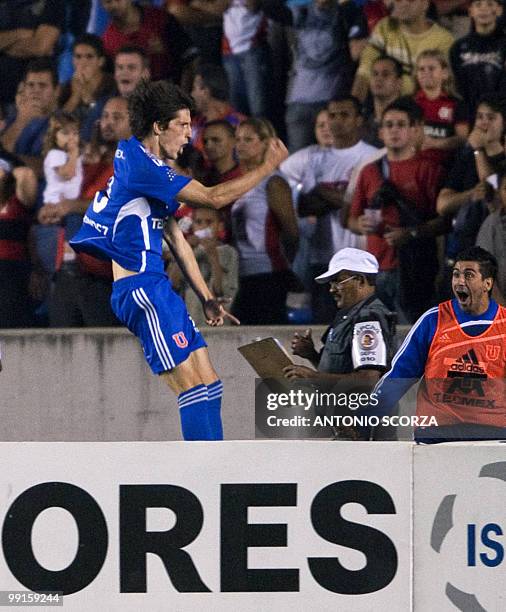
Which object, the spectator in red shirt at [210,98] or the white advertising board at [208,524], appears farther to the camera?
the spectator in red shirt at [210,98]

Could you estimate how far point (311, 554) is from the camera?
16.8ft

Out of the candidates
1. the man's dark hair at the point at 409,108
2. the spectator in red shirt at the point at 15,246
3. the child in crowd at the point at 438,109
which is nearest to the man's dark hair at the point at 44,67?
the spectator in red shirt at the point at 15,246

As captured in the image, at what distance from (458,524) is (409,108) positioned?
432 centimetres

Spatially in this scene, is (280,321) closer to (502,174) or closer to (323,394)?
(502,174)

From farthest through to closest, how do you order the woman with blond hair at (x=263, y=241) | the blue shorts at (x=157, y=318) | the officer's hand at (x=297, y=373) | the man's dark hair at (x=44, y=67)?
the man's dark hair at (x=44, y=67) → the woman with blond hair at (x=263, y=241) → the blue shorts at (x=157, y=318) → the officer's hand at (x=297, y=373)

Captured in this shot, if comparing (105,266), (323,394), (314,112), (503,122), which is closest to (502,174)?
(503,122)

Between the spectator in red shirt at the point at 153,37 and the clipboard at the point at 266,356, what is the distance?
13.3ft

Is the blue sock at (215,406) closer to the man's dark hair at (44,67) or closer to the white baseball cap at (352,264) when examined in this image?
the white baseball cap at (352,264)

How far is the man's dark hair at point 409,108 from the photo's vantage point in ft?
29.2

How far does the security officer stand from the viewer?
6.07 m

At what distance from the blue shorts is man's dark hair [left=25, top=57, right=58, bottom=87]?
3956 millimetres

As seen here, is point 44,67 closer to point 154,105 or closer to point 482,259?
point 154,105

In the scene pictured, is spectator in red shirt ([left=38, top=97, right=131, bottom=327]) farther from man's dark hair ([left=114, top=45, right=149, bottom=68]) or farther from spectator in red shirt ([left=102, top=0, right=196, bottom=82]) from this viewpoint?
spectator in red shirt ([left=102, top=0, right=196, bottom=82])

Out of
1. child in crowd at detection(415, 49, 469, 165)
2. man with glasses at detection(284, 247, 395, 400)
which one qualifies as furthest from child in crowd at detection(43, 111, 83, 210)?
man with glasses at detection(284, 247, 395, 400)
